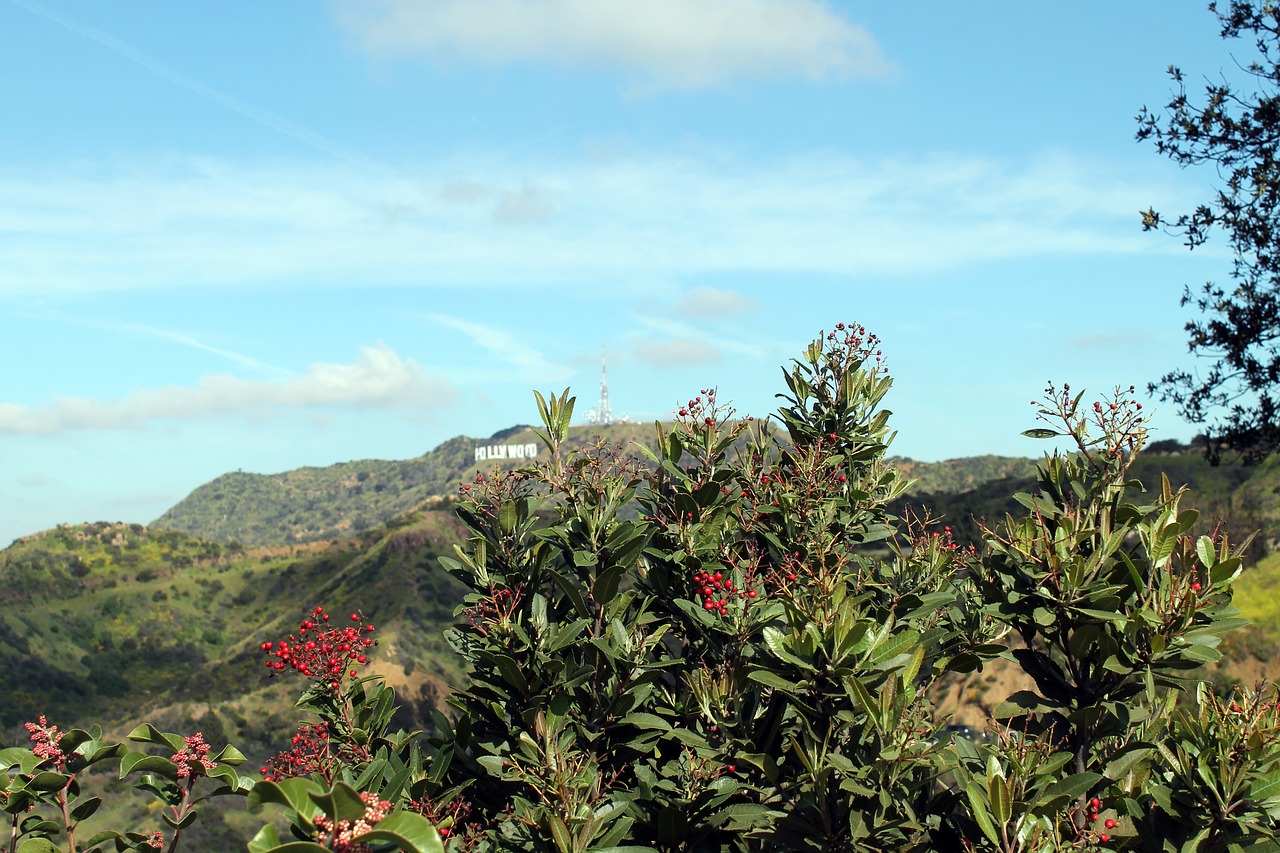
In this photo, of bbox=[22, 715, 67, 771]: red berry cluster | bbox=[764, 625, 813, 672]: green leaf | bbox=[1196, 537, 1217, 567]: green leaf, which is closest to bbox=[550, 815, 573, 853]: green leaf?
bbox=[764, 625, 813, 672]: green leaf

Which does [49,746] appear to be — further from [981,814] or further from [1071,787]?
[1071,787]

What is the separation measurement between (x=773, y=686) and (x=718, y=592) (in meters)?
1.46

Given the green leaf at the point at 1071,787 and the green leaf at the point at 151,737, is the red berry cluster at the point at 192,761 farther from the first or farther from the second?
the green leaf at the point at 1071,787

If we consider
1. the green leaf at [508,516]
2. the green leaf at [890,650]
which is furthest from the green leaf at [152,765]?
the green leaf at [890,650]

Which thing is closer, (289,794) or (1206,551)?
(289,794)

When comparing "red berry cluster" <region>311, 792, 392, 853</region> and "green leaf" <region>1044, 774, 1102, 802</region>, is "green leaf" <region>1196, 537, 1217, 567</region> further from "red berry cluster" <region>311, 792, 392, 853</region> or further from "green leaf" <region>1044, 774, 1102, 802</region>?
"red berry cluster" <region>311, 792, 392, 853</region>

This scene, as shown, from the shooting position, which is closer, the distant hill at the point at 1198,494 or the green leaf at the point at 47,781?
the green leaf at the point at 47,781

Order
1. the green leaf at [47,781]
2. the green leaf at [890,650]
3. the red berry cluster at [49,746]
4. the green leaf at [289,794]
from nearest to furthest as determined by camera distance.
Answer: the green leaf at [289,794]
the green leaf at [47,781]
the red berry cluster at [49,746]
the green leaf at [890,650]

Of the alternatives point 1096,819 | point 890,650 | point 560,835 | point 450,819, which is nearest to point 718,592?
point 890,650

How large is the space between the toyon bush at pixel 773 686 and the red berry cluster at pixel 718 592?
0.08 ft

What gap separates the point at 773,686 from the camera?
5.46 m

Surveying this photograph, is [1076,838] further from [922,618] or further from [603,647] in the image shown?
[603,647]

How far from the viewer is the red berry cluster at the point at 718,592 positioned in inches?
262

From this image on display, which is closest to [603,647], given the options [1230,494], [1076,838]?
[1076,838]
